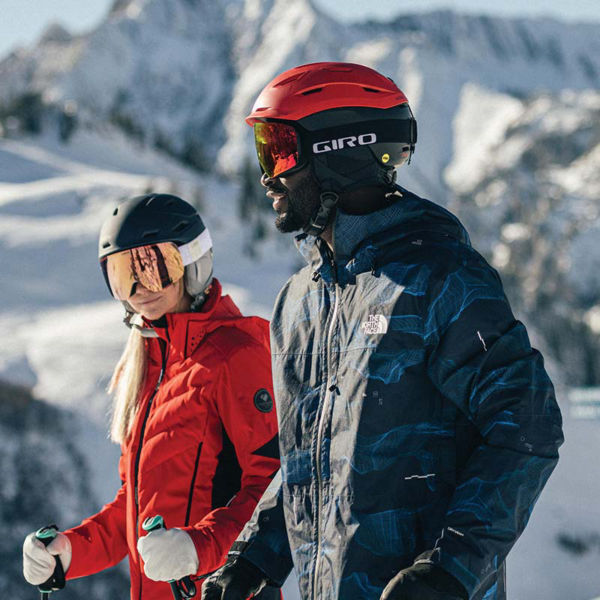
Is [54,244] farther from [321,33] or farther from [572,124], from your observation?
[321,33]

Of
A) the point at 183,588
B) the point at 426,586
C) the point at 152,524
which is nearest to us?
the point at 426,586

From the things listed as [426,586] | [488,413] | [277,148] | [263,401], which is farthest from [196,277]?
[426,586]

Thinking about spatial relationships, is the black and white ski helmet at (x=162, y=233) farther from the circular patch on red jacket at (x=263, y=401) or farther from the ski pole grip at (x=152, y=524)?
the ski pole grip at (x=152, y=524)

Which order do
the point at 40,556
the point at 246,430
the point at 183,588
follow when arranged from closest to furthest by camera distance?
the point at 183,588
the point at 246,430
the point at 40,556

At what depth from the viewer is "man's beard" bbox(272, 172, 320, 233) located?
6.66 ft

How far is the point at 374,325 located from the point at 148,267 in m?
1.22

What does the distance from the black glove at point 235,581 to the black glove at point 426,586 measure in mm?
594

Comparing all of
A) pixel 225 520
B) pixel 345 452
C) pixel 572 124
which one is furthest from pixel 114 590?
pixel 572 124

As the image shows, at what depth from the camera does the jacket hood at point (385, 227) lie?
6.01ft

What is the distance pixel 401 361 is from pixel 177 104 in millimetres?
158481

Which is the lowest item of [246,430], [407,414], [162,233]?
[246,430]

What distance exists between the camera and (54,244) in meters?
17.7

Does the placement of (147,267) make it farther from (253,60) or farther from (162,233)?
(253,60)

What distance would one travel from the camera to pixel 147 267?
2.74 metres
